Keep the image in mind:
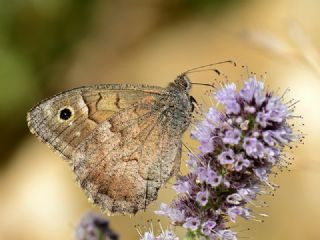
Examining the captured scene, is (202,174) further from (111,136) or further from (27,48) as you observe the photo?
(27,48)

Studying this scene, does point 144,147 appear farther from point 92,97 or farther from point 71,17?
point 71,17

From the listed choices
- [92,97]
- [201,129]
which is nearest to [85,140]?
[92,97]

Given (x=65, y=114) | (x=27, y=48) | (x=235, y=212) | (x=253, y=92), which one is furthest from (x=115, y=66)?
(x=235, y=212)

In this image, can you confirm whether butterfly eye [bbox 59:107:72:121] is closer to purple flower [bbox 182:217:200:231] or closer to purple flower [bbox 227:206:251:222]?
purple flower [bbox 182:217:200:231]

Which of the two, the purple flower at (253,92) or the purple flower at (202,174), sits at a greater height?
the purple flower at (253,92)

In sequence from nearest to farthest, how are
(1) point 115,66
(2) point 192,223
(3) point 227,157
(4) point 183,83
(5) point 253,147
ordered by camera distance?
(5) point 253,147
(3) point 227,157
(2) point 192,223
(4) point 183,83
(1) point 115,66

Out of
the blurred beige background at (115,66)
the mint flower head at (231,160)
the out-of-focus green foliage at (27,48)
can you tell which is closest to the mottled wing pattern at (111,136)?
the mint flower head at (231,160)

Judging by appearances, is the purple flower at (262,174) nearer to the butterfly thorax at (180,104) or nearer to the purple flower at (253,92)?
the purple flower at (253,92)

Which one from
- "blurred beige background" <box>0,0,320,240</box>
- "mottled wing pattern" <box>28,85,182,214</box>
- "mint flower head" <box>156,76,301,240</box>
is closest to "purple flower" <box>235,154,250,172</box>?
"mint flower head" <box>156,76,301,240</box>
